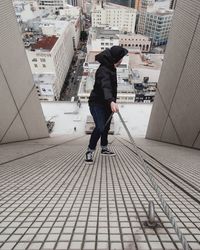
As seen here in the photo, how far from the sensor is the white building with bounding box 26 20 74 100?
2931 cm

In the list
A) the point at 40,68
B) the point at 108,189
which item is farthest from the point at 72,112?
the point at 40,68

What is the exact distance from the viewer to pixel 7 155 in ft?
13.6

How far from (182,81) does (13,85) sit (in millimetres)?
4128

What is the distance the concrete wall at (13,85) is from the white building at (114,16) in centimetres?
5025

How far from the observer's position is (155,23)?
53750 millimetres

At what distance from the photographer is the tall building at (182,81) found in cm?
489

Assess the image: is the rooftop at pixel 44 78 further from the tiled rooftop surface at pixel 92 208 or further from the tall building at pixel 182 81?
the tiled rooftop surface at pixel 92 208

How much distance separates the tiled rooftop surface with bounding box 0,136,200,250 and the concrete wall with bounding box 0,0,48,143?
2.69 m

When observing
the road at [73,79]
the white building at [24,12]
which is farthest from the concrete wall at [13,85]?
the white building at [24,12]

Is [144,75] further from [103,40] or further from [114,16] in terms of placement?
[114,16]

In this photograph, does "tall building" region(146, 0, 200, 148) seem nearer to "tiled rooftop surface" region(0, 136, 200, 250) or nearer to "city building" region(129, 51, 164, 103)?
"tiled rooftop surface" region(0, 136, 200, 250)

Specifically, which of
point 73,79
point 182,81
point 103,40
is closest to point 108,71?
point 182,81

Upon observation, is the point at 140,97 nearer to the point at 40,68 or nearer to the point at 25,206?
the point at 40,68

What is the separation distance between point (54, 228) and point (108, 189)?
0.95m
